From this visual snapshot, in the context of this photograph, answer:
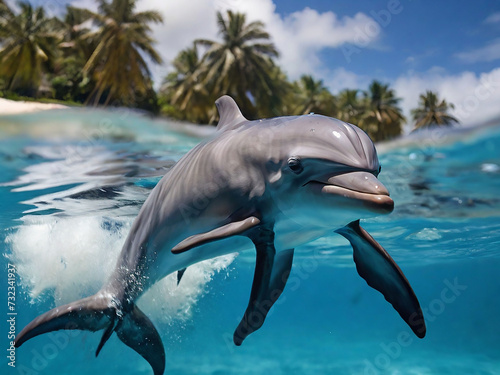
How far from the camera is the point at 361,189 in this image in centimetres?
263

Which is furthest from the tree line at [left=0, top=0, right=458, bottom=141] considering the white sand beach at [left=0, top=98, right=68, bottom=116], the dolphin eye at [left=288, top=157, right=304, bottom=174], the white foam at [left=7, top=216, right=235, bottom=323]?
the dolphin eye at [left=288, top=157, right=304, bottom=174]

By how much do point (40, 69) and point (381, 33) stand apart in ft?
47.9

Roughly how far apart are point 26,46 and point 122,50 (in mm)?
3999

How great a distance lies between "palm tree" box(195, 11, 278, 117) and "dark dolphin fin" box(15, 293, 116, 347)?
21087 millimetres

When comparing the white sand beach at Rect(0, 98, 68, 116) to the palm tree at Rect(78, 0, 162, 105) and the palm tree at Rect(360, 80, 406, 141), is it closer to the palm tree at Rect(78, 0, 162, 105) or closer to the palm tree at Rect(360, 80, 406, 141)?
the palm tree at Rect(78, 0, 162, 105)

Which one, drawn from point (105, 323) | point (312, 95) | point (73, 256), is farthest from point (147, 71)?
point (105, 323)

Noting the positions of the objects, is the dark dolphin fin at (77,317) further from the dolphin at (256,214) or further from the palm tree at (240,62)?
the palm tree at (240,62)

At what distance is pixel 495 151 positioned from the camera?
11367 mm

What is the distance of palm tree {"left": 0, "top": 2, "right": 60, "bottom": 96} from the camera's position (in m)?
16.8

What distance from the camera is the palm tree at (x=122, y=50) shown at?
1902 cm

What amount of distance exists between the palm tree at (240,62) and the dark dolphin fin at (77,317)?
21.1m

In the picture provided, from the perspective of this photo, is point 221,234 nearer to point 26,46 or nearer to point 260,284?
point 260,284

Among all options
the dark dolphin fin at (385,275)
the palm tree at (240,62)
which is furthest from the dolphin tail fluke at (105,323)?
the palm tree at (240,62)

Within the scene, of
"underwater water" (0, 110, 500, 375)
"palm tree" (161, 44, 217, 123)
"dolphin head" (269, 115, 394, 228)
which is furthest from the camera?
"palm tree" (161, 44, 217, 123)
